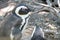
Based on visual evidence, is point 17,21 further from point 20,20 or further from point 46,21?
point 46,21

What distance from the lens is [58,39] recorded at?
575 cm

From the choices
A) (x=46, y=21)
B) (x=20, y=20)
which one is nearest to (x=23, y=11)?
(x=20, y=20)

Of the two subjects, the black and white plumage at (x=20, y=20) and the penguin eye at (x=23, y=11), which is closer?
the black and white plumage at (x=20, y=20)

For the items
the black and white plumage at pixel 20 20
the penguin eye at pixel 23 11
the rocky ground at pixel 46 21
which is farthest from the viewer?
the rocky ground at pixel 46 21

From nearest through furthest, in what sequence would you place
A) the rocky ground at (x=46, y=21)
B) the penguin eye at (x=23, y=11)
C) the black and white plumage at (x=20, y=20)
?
the black and white plumage at (x=20, y=20) → the penguin eye at (x=23, y=11) → the rocky ground at (x=46, y=21)

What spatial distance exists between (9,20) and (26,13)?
0.42m

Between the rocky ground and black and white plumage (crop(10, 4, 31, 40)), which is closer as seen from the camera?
black and white plumage (crop(10, 4, 31, 40))

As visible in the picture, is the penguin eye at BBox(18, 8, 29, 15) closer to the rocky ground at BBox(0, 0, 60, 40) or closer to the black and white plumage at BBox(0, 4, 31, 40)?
the black and white plumage at BBox(0, 4, 31, 40)

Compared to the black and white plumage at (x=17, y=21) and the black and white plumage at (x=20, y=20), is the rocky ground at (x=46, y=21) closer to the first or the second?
the black and white plumage at (x=17, y=21)

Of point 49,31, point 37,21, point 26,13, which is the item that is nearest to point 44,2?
point 37,21

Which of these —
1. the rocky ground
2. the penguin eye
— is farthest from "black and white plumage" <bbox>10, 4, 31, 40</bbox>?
the rocky ground

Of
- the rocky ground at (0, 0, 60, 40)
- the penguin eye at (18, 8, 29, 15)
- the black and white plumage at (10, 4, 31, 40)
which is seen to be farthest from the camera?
the rocky ground at (0, 0, 60, 40)

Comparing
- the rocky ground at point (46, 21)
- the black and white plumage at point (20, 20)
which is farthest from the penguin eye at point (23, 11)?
the rocky ground at point (46, 21)

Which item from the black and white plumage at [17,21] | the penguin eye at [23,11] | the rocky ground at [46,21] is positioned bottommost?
the rocky ground at [46,21]
